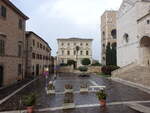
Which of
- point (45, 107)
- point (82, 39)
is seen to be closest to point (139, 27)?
point (45, 107)

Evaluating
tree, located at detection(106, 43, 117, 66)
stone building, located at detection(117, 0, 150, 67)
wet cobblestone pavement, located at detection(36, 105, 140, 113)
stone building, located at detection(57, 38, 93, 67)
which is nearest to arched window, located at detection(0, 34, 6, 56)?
wet cobblestone pavement, located at detection(36, 105, 140, 113)

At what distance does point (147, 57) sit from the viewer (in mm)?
34156

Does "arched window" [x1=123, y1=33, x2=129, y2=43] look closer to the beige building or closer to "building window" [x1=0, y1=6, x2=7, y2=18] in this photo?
the beige building

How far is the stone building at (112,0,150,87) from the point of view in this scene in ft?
98.9

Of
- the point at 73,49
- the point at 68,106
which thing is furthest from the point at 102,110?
the point at 73,49

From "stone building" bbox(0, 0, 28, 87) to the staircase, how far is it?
1763cm

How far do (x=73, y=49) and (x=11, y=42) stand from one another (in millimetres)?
54952

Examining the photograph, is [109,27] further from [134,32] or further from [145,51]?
[145,51]

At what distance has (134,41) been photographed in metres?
36.6

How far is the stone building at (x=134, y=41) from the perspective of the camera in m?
30.1

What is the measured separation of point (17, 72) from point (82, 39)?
5417 centimetres

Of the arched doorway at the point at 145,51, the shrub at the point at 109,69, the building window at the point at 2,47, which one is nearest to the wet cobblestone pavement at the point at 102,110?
the building window at the point at 2,47

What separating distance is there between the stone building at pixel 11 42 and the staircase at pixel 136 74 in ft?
57.9

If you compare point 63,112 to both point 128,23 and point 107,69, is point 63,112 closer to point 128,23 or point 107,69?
point 107,69
